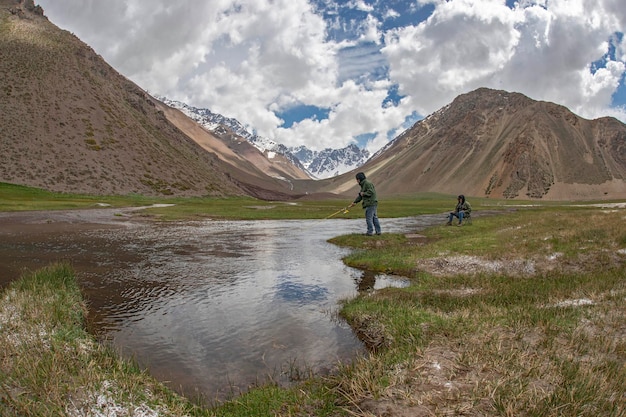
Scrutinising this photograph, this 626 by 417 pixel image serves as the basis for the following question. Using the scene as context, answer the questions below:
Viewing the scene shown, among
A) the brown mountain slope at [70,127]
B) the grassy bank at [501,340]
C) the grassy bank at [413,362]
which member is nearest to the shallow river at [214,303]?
the grassy bank at [413,362]

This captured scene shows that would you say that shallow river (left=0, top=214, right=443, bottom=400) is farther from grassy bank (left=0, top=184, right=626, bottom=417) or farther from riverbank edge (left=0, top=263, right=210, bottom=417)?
riverbank edge (left=0, top=263, right=210, bottom=417)

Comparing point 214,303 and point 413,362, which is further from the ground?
point 413,362

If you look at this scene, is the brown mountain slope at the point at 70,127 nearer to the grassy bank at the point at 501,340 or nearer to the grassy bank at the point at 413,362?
the grassy bank at the point at 413,362

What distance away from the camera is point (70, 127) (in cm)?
11450

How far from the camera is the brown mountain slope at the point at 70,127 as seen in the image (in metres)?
101

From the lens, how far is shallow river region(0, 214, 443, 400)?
841 centimetres

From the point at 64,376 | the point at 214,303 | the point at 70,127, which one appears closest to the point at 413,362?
the point at 64,376

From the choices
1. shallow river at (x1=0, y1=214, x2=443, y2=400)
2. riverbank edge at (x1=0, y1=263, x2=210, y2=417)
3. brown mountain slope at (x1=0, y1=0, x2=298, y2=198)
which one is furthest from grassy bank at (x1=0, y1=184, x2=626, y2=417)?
brown mountain slope at (x1=0, y1=0, x2=298, y2=198)

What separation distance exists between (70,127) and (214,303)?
125m

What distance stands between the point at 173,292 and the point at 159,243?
13.4 meters

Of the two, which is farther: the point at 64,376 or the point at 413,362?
the point at 413,362

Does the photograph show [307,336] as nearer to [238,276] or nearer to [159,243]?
[238,276]

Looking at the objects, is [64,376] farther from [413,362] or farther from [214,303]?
[214,303]

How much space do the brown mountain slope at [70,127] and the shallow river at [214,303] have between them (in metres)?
90.6
